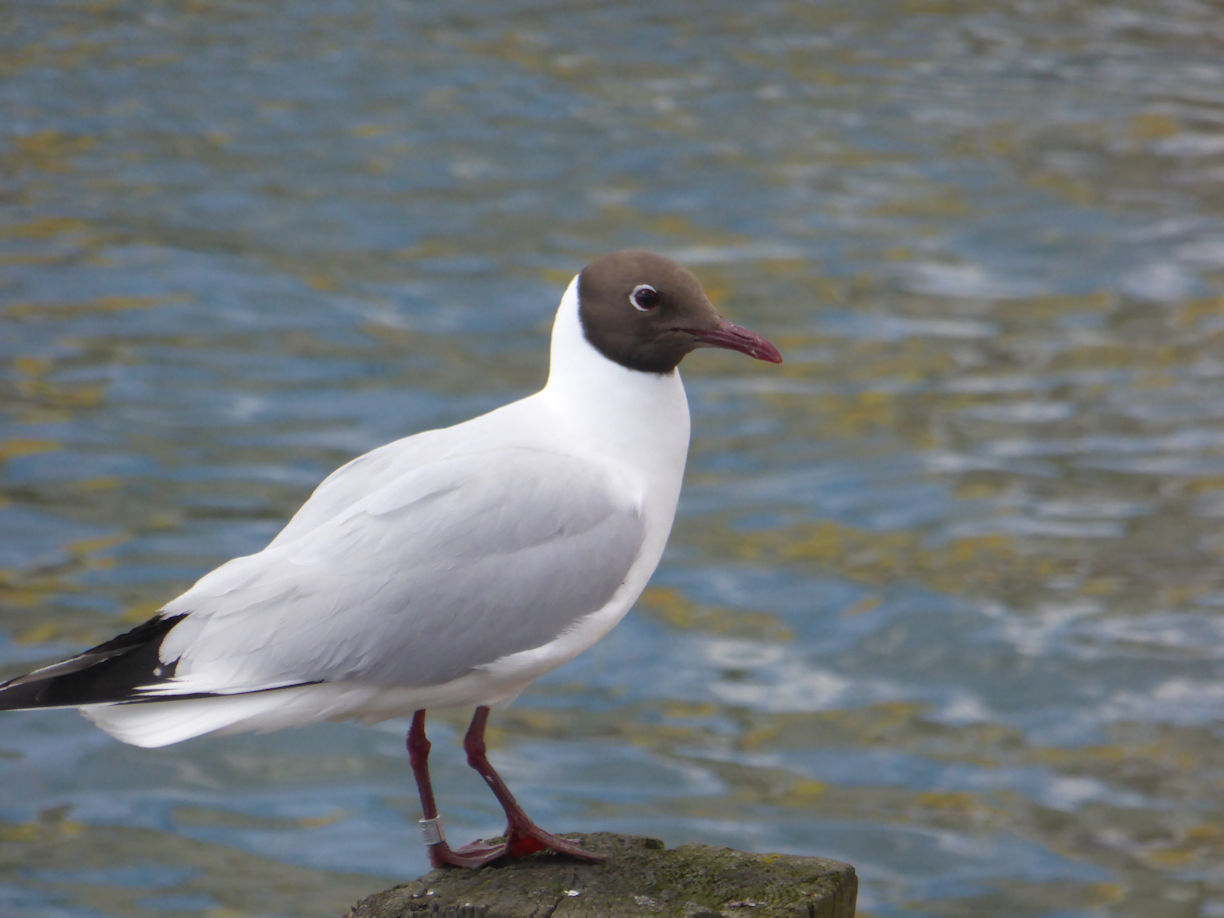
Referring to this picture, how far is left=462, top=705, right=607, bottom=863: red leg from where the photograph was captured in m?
3.81

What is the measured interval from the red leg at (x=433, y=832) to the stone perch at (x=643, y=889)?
0.07m

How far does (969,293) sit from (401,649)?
8550 millimetres

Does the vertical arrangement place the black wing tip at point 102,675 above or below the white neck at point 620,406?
below

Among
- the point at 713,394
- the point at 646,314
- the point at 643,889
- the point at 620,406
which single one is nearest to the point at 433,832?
the point at 643,889

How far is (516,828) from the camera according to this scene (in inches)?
155

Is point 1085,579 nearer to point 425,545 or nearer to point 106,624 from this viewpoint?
point 106,624

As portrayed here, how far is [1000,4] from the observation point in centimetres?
1720

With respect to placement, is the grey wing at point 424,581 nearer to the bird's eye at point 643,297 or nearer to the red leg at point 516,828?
the red leg at point 516,828

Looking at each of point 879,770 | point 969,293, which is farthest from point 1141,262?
point 879,770

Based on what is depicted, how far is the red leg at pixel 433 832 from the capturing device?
154 inches

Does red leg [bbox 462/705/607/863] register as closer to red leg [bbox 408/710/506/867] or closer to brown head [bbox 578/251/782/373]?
red leg [bbox 408/710/506/867]

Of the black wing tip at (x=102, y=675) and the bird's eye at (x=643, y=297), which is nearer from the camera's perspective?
the black wing tip at (x=102, y=675)

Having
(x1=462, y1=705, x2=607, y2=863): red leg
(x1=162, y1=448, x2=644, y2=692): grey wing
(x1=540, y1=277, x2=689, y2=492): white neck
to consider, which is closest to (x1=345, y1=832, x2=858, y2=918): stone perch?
(x1=462, y1=705, x2=607, y2=863): red leg

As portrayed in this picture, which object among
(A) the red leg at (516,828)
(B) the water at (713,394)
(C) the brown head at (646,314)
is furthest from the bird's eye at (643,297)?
(B) the water at (713,394)
